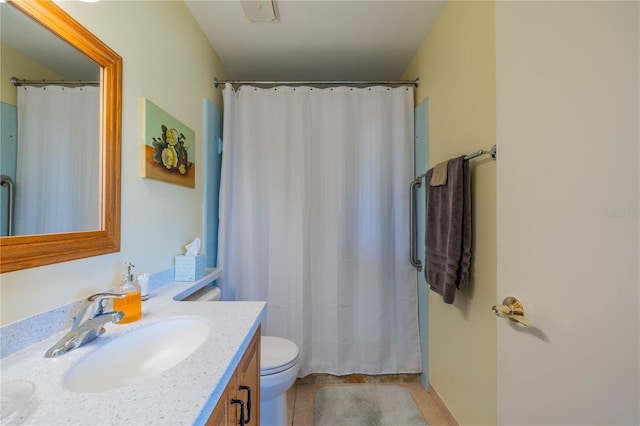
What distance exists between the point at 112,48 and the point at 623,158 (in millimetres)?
1503

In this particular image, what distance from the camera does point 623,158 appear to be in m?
0.43

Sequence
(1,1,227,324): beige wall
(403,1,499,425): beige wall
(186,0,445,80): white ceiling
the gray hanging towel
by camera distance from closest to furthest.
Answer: (1,1,227,324): beige wall
(403,1,499,425): beige wall
the gray hanging towel
(186,0,445,80): white ceiling

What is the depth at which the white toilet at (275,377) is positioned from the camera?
122 centimetres

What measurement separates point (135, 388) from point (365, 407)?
1557 mm

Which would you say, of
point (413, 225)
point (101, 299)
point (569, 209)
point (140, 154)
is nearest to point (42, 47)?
point (140, 154)

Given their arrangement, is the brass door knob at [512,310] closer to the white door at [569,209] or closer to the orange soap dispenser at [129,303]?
the white door at [569,209]

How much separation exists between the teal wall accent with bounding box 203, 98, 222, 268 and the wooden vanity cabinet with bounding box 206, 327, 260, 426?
3.37 ft

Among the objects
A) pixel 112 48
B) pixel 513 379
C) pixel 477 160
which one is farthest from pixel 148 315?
pixel 477 160

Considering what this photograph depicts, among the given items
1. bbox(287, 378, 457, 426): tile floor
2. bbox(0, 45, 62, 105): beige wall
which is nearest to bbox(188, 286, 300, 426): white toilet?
bbox(287, 378, 457, 426): tile floor

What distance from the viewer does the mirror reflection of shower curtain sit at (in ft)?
2.21

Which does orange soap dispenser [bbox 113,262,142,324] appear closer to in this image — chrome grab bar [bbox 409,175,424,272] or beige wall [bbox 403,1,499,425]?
beige wall [bbox 403,1,499,425]

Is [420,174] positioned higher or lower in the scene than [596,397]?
higher

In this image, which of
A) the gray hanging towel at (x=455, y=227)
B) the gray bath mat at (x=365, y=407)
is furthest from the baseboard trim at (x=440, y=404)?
the gray hanging towel at (x=455, y=227)

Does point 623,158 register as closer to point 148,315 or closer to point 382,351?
point 148,315
